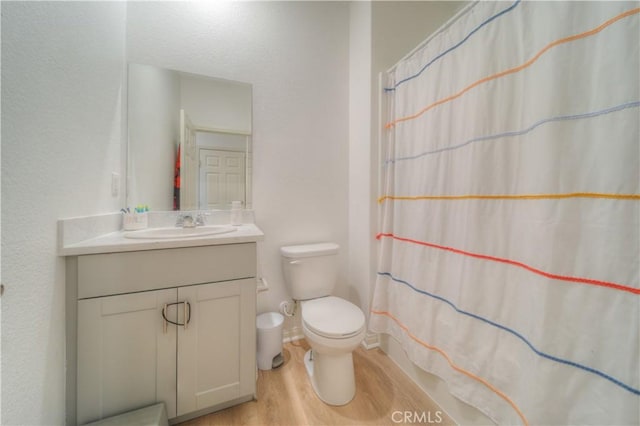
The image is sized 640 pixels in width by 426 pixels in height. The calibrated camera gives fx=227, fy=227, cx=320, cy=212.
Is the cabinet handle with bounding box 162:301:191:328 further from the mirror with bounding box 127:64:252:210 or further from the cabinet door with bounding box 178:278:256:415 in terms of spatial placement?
the mirror with bounding box 127:64:252:210

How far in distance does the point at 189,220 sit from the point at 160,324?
583 mm

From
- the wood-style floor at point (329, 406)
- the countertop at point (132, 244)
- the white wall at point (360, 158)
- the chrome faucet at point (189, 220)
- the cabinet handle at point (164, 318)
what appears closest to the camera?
the countertop at point (132, 244)

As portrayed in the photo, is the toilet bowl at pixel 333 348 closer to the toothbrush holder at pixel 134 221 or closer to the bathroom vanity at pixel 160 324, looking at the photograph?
the bathroom vanity at pixel 160 324

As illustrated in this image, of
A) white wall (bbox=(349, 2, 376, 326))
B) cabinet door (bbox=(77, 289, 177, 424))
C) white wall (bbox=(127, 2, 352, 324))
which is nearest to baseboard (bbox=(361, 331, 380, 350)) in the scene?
white wall (bbox=(349, 2, 376, 326))

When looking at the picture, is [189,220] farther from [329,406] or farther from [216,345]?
[329,406]

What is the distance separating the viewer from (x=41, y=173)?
71cm

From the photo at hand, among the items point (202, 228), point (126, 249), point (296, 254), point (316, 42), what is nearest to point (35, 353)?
point (126, 249)

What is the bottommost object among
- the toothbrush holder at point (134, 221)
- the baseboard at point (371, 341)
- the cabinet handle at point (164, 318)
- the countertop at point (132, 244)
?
the baseboard at point (371, 341)

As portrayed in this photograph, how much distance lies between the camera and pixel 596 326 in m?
0.61

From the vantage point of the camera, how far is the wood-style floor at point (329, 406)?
42.0 inches

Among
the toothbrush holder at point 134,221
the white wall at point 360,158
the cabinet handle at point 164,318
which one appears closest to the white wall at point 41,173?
the toothbrush holder at point 134,221

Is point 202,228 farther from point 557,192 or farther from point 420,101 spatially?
point 557,192

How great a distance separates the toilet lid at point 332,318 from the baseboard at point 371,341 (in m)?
0.42

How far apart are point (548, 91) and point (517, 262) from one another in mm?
551
